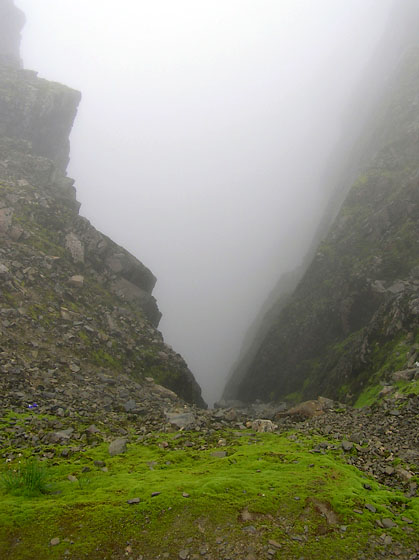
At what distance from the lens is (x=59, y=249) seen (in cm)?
3500

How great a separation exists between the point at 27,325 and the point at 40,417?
1034cm

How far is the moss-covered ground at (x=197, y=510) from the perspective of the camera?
8531 millimetres

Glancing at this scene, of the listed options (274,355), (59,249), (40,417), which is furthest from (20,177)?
(274,355)

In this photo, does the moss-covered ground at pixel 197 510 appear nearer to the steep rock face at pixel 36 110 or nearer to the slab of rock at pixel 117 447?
the slab of rock at pixel 117 447

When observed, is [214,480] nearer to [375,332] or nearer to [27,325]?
[27,325]

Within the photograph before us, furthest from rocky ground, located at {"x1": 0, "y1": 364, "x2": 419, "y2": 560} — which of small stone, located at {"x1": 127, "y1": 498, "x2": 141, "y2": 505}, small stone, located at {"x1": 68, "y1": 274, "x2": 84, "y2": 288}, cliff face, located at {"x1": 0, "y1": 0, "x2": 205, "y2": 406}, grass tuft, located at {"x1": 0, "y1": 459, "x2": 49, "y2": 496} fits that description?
small stone, located at {"x1": 68, "y1": 274, "x2": 84, "y2": 288}

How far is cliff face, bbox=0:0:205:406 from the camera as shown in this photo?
76.6 feet

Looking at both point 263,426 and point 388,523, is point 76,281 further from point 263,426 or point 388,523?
point 388,523

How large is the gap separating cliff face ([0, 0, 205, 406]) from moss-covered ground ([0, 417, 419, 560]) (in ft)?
27.4

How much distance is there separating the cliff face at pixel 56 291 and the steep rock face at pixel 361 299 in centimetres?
1674

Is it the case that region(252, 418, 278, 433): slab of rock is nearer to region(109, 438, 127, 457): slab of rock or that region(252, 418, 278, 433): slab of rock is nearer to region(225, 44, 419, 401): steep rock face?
region(109, 438, 127, 457): slab of rock

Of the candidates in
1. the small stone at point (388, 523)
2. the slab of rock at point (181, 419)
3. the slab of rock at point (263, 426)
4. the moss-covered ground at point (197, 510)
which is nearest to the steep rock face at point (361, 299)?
the slab of rock at point (263, 426)

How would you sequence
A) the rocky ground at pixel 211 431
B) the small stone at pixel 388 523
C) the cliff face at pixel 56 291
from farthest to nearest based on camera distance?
the cliff face at pixel 56 291 → the small stone at pixel 388 523 → the rocky ground at pixel 211 431

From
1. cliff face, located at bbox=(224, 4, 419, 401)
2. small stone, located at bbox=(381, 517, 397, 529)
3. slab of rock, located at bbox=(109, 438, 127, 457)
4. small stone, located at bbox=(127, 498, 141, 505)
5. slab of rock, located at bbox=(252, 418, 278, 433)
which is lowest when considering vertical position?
slab of rock, located at bbox=(109, 438, 127, 457)
